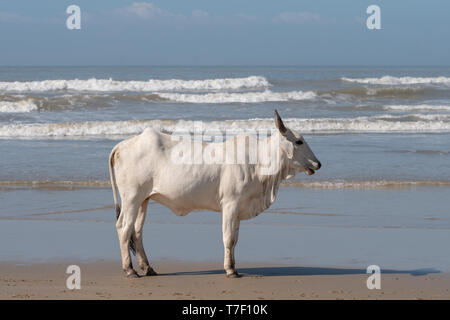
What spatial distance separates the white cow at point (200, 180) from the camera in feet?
22.7

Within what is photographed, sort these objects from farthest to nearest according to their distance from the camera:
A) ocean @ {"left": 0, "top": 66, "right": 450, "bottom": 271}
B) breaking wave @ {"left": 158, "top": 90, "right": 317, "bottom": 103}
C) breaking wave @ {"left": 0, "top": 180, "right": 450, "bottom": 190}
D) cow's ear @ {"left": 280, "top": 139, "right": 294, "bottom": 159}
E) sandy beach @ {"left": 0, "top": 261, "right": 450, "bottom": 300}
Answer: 1. breaking wave @ {"left": 158, "top": 90, "right": 317, "bottom": 103}
2. breaking wave @ {"left": 0, "top": 180, "right": 450, "bottom": 190}
3. ocean @ {"left": 0, "top": 66, "right": 450, "bottom": 271}
4. cow's ear @ {"left": 280, "top": 139, "right": 294, "bottom": 159}
5. sandy beach @ {"left": 0, "top": 261, "right": 450, "bottom": 300}

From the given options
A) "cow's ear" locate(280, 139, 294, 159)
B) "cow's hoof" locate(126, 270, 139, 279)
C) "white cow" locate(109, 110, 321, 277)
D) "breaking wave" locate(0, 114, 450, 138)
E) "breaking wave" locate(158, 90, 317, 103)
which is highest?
"breaking wave" locate(158, 90, 317, 103)

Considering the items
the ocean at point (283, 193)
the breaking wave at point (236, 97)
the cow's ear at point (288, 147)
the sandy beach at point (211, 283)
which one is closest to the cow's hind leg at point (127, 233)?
the sandy beach at point (211, 283)

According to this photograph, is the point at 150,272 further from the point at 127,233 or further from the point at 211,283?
the point at 211,283

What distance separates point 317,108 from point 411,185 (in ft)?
61.9

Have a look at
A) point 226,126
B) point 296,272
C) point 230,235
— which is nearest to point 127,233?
point 230,235

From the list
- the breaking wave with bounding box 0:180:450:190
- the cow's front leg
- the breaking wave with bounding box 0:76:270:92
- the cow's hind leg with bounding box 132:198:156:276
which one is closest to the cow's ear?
the cow's front leg

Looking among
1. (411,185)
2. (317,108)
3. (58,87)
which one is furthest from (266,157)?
(58,87)

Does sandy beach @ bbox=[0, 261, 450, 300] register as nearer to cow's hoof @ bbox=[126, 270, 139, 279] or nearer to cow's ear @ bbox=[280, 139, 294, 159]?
cow's hoof @ bbox=[126, 270, 139, 279]

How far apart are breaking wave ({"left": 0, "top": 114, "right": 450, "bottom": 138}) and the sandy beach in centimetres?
1399

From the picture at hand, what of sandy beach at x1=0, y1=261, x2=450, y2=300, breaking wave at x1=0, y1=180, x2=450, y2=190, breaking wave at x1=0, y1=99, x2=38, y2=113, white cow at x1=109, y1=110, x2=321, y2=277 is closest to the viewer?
sandy beach at x1=0, y1=261, x2=450, y2=300

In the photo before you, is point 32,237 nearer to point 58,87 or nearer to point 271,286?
point 271,286

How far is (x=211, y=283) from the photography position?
6.76 meters

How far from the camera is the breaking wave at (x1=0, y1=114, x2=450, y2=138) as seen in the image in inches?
843
